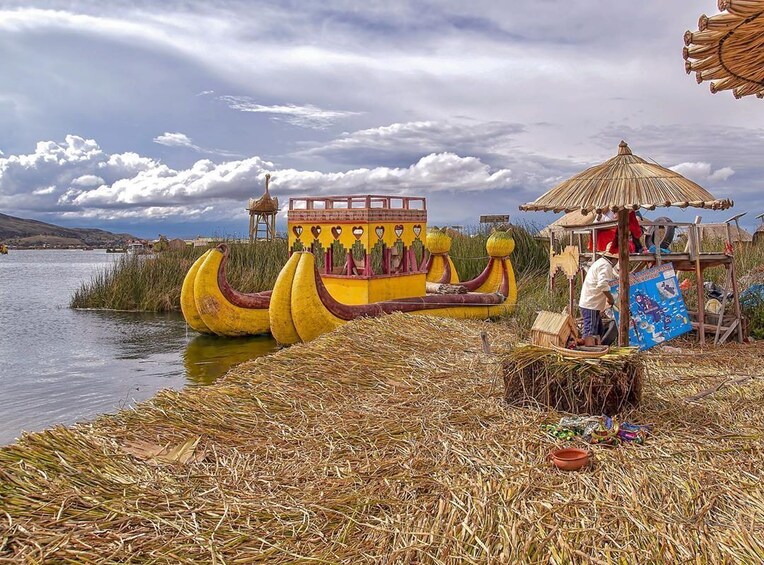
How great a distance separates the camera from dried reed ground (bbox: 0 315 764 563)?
3.41m

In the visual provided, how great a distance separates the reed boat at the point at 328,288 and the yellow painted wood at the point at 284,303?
2 centimetres

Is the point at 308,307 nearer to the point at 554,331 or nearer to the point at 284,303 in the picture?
the point at 284,303

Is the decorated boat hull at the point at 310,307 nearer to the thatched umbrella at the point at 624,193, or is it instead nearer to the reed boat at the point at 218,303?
the reed boat at the point at 218,303

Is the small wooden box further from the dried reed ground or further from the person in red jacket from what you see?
the person in red jacket

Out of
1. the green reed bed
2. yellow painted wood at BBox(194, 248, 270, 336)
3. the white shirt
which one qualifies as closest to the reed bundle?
the white shirt

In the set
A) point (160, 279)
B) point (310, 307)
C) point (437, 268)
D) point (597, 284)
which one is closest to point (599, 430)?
point (597, 284)

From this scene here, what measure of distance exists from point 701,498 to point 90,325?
605 inches

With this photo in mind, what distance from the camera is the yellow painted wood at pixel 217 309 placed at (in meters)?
12.5

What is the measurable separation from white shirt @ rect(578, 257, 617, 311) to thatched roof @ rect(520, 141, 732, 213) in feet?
5.01

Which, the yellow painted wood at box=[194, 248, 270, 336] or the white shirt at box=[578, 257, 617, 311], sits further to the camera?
the yellow painted wood at box=[194, 248, 270, 336]

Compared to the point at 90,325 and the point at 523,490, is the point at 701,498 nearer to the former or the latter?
the point at 523,490

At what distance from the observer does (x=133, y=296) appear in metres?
19.2

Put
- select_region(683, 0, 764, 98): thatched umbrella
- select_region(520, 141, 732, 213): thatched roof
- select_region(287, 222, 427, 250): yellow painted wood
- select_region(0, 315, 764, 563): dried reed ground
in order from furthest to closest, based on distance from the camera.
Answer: select_region(287, 222, 427, 250): yellow painted wood → select_region(520, 141, 732, 213): thatched roof → select_region(683, 0, 764, 98): thatched umbrella → select_region(0, 315, 764, 563): dried reed ground

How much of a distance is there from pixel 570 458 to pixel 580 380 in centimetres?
120
